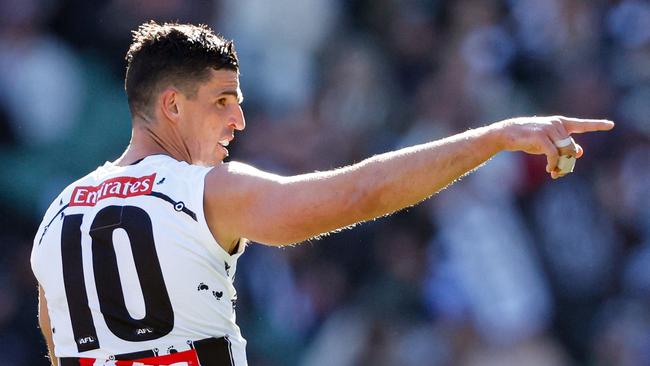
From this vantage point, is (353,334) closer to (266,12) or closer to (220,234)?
(266,12)

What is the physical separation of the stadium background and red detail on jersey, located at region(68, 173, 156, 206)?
5.24 metres

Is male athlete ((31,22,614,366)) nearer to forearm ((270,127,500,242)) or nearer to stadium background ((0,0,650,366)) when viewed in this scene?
forearm ((270,127,500,242))

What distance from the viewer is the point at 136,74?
4.53 metres

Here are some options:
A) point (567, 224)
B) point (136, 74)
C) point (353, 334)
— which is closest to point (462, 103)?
point (567, 224)

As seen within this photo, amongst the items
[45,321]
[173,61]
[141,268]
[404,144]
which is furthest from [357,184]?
[404,144]

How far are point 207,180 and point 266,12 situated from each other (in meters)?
6.78

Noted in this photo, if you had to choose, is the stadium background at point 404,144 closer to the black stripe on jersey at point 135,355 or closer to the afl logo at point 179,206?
the black stripe on jersey at point 135,355

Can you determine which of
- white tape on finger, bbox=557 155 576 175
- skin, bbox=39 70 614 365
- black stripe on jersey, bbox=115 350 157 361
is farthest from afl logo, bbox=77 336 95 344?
white tape on finger, bbox=557 155 576 175

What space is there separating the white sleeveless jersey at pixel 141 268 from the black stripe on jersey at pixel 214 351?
0.02 meters

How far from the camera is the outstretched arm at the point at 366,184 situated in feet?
12.0

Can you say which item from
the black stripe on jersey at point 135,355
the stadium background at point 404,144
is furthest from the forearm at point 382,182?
the stadium background at point 404,144

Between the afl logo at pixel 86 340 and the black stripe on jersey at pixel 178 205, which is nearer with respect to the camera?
the black stripe on jersey at pixel 178 205

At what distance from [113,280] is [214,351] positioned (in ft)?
1.41

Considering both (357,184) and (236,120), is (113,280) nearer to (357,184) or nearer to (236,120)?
(236,120)
